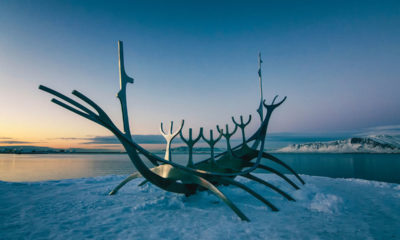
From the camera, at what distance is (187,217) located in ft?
19.5

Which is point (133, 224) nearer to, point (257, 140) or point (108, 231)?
point (108, 231)

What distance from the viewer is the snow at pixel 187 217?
4680 millimetres

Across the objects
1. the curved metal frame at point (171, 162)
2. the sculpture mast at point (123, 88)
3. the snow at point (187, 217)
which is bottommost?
the snow at point (187, 217)

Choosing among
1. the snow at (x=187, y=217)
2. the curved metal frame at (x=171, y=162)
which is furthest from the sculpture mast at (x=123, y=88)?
the snow at (x=187, y=217)

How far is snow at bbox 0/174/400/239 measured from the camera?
4680mm

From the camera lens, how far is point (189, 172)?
22.9ft

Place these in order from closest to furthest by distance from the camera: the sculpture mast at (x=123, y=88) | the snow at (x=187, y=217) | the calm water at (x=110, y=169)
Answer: the snow at (x=187, y=217) → the sculpture mast at (x=123, y=88) → the calm water at (x=110, y=169)

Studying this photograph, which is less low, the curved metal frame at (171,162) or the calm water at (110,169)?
the curved metal frame at (171,162)

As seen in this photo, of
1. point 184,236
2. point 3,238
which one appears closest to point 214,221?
point 184,236

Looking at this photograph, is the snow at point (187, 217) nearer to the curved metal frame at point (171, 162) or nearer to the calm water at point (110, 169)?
the curved metal frame at point (171, 162)

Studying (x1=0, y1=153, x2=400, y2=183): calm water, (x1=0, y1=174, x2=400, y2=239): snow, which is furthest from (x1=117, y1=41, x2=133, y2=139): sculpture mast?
(x1=0, y1=153, x2=400, y2=183): calm water

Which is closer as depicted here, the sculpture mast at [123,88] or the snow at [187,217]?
the snow at [187,217]

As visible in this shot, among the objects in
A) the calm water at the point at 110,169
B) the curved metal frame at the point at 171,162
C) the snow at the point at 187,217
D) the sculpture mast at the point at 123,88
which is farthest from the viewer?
the calm water at the point at 110,169

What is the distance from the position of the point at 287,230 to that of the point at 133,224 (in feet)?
12.8
